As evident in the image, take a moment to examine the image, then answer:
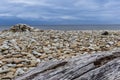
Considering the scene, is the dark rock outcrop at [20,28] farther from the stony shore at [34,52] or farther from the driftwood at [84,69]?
the driftwood at [84,69]

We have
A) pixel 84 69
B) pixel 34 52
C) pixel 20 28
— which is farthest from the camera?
pixel 20 28

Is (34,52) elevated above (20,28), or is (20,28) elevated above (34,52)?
(20,28)

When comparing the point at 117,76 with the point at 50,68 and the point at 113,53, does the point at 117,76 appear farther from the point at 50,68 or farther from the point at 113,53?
the point at 50,68

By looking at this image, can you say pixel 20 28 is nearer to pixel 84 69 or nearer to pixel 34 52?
pixel 34 52

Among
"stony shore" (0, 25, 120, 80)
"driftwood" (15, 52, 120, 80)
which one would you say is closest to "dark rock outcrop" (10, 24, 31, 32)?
"stony shore" (0, 25, 120, 80)

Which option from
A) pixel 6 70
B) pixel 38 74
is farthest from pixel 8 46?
pixel 38 74

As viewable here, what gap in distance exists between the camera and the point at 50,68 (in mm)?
4957

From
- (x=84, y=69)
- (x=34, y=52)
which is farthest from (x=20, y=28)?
(x=84, y=69)

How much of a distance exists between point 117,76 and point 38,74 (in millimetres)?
1519

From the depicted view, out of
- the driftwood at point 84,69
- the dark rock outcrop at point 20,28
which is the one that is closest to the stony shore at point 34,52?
the driftwood at point 84,69

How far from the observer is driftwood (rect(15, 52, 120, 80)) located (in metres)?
3.94

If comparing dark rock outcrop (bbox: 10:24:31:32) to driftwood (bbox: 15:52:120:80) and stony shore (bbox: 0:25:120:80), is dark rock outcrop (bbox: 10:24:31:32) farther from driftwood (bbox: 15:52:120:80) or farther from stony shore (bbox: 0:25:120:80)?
driftwood (bbox: 15:52:120:80)

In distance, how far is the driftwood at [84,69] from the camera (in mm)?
3944

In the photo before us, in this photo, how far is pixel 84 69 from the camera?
428 centimetres
